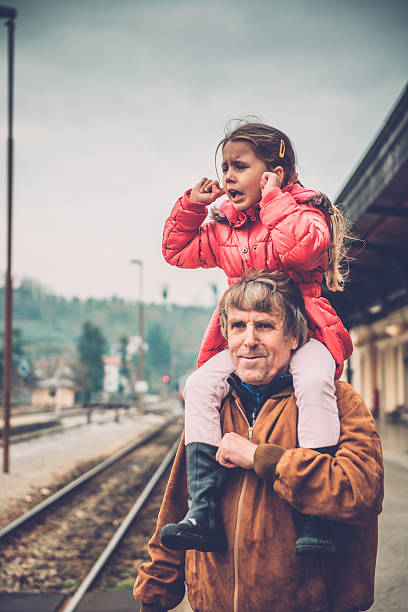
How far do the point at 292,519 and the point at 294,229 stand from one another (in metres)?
0.90

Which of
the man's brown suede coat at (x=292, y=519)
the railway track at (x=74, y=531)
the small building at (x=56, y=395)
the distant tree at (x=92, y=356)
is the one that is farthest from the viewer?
the distant tree at (x=92, y=356)

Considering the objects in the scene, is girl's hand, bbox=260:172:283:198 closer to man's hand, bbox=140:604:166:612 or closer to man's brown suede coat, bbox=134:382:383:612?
man's brown suede coat, bbox=134:382:383:612

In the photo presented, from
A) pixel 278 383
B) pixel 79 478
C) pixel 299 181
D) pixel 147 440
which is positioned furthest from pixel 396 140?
pixel 147 440

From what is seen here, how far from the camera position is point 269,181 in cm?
185

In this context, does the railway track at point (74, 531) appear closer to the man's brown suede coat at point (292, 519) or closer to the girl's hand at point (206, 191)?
the man's brown suede coat at point (292, 519)

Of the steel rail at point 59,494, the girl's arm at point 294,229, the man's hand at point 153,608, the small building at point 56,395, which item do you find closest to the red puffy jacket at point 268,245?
the girl's arm at point 294,229

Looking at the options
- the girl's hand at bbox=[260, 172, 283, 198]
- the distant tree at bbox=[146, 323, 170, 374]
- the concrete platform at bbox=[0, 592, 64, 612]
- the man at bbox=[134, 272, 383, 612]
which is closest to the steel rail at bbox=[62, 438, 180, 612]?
the concrete platform at bbox=[0, 592, 64, 612]

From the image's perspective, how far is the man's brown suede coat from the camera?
1633 millimetres

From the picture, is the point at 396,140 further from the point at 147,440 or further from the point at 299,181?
the point at 147,440

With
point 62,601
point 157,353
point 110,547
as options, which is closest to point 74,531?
point 110,547

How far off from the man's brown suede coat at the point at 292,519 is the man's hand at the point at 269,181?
664mm

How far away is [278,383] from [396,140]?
5.62 metres

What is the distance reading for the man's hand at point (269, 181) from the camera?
1.84 metres

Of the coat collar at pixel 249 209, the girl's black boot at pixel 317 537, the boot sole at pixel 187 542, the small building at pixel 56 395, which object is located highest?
the coat collar at pixel 249 209
